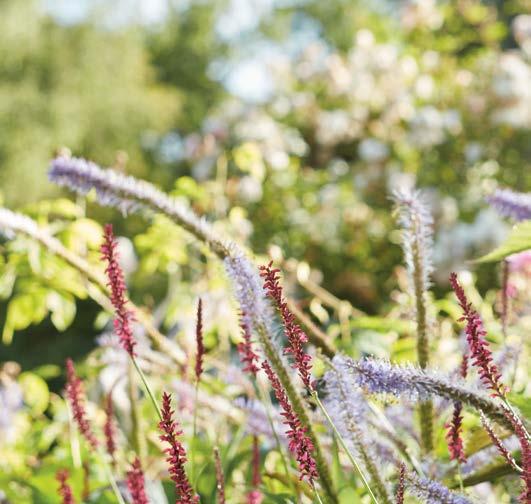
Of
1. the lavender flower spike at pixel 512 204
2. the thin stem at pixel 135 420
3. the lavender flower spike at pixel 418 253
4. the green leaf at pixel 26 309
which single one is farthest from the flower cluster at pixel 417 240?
the green leaf at pixel 26 309

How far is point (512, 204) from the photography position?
897mm

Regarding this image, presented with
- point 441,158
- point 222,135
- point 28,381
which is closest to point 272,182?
point 222,135

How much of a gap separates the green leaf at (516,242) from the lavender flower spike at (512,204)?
127 millimetres

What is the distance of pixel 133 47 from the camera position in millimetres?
18906

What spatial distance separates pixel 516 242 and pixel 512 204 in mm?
138

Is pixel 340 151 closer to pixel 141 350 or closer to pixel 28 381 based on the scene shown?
pixel 28 381

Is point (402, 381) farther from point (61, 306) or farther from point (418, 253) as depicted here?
point (61, 306)

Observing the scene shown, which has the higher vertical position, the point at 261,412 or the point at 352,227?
the point at 352,227

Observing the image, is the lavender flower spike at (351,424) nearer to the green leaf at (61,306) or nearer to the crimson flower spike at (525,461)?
the crimson flower spike at (525,461)

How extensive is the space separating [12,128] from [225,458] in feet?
53.6

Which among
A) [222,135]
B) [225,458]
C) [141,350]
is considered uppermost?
→ [222,135]

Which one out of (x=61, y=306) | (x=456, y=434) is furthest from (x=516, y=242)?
(x=61, y=306)

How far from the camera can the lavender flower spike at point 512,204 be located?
0.90 m

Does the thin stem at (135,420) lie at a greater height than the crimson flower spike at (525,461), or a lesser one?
greater
